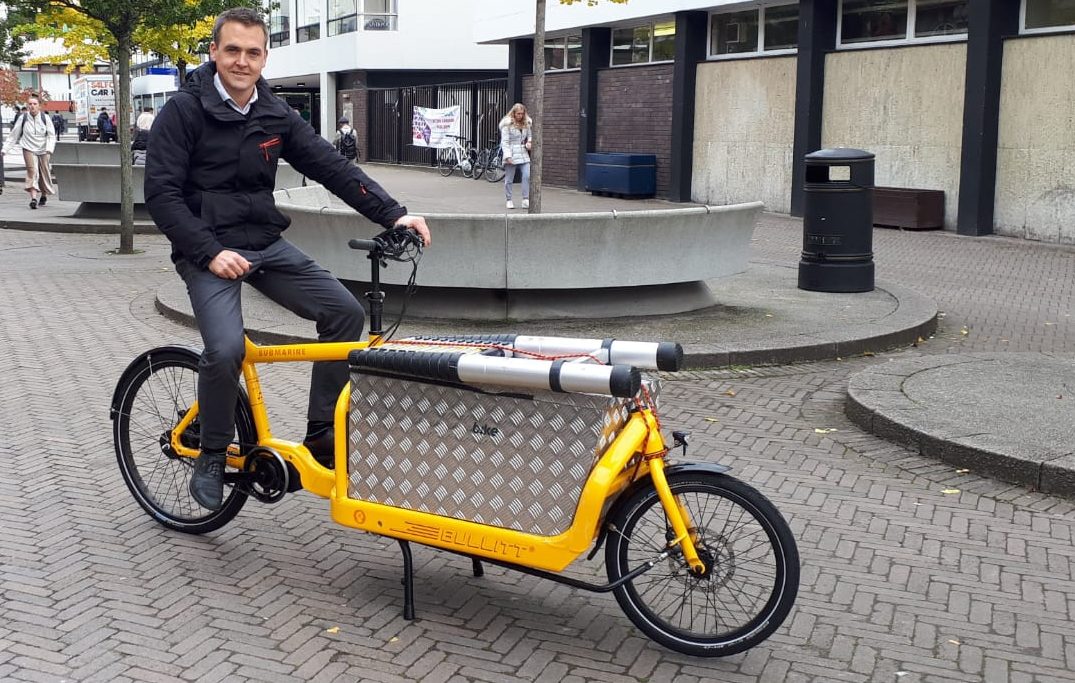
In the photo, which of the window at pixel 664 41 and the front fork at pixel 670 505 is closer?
the front fork at pixel 670 505

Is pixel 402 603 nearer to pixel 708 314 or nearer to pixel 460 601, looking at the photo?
pixel 460 601

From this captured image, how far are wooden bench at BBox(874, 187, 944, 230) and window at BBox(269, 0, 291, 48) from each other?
127ft

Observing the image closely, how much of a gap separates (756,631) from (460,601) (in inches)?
42.6

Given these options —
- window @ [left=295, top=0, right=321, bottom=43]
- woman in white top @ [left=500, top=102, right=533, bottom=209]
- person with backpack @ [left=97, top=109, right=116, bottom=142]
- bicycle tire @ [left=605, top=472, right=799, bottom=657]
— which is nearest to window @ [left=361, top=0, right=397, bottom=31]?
window @ [left=295, top=0, right=321, bottom=43]

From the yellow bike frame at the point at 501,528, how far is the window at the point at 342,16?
1642 inches

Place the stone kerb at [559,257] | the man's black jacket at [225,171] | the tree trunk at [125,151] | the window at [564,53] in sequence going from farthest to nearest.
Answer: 1. the window at [564,53]
2. the tree trunk at [125,151]
3. the stone kerb at [559,257]
4. the man's black jacket at [225,171]

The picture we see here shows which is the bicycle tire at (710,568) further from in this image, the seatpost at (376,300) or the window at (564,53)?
the window at (564,53)

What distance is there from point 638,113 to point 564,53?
167 inches

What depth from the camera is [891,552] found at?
4820mm

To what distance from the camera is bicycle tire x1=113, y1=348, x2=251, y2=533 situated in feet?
15.8

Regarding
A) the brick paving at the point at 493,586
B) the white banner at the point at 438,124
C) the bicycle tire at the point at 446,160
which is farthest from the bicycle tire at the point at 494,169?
the brick paving at the point at 493,586

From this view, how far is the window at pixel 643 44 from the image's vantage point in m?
25.1

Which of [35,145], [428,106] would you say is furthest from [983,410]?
[428,106]

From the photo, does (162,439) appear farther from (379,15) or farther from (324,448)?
(379,15)
